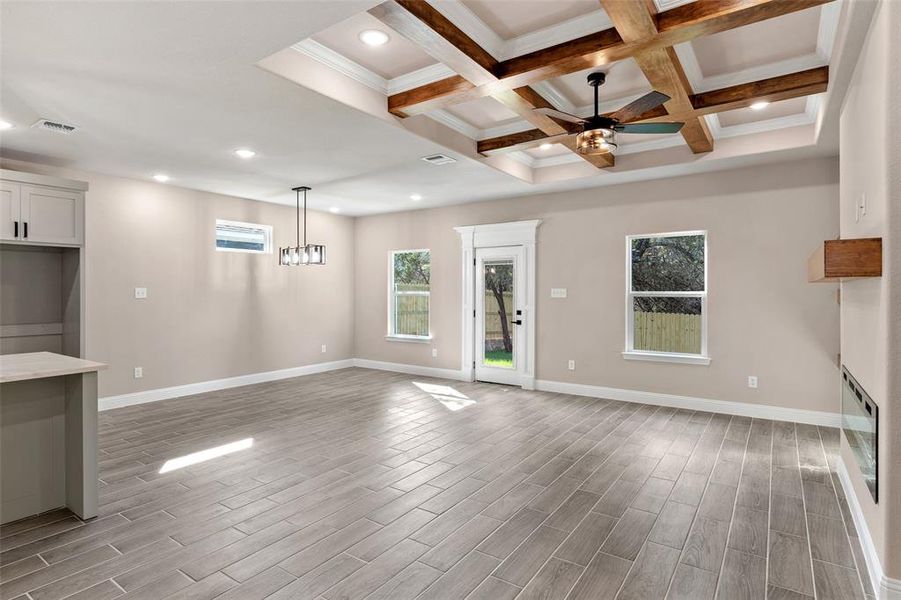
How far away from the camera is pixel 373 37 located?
119 inches

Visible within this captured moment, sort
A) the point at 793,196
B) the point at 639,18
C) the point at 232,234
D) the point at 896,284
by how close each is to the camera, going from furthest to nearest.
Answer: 1. the point at 232,234
2. the point at 793,196
3. the point at 639,18
4. the point at 896,284

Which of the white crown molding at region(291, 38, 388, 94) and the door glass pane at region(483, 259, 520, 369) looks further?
the door glass pane at region(483, 259, 520, 369)

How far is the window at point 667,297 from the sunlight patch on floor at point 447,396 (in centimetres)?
212

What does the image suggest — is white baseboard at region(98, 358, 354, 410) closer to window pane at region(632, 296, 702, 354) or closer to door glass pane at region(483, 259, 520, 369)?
door glass pane at region(483, 259, 520, 369)

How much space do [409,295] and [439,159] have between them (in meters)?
3.59

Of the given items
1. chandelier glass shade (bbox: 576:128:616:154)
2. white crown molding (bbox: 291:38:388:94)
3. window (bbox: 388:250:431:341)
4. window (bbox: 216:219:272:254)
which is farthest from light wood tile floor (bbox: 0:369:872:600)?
window (bbox: 388:250:431:341)

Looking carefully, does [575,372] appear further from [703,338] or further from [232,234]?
[232,234]

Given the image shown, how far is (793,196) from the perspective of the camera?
4965mm

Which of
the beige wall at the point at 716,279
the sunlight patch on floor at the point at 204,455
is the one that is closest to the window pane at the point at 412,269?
the beige wall at the point at 716,279

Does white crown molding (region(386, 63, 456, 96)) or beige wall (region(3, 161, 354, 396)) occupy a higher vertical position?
white crown molding (region(386, 63, 456, 96))

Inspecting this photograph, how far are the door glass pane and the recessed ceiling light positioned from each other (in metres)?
4.26

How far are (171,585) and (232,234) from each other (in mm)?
5501

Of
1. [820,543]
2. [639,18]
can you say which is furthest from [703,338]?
[639,18]

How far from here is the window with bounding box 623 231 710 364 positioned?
5.56 m
